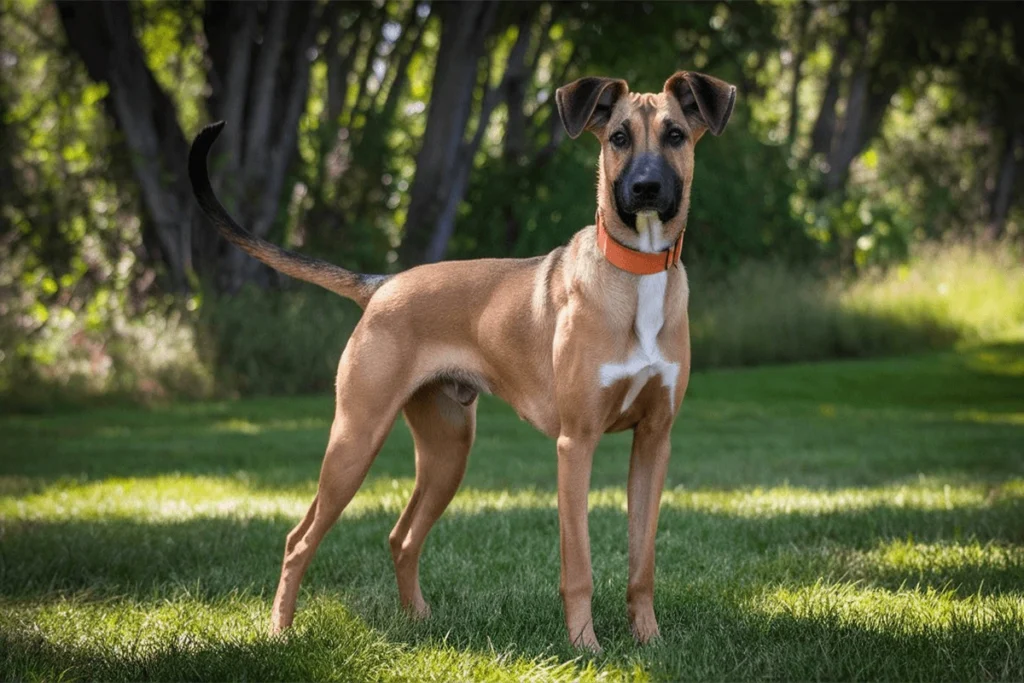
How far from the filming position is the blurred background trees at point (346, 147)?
14.4m

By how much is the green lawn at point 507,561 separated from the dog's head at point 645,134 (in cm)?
158

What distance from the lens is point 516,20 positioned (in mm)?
16734

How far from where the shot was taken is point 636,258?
4445 millimetres

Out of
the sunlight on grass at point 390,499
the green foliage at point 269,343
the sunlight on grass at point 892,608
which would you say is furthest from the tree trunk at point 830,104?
the sunlight on grass at point 892,608

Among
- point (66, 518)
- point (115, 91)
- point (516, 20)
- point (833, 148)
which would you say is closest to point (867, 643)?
point (66, 518)

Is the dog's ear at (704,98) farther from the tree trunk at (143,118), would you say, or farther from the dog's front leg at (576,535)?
the tree trunk at (143,118)

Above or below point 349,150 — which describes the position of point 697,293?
below

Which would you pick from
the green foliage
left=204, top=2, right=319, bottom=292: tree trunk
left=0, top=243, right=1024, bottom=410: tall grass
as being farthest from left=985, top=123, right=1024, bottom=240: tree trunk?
the green foliage

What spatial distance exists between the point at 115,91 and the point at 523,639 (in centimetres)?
1142

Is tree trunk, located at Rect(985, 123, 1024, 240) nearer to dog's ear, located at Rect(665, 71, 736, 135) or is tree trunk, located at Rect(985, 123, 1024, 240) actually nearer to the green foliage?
the green foliage

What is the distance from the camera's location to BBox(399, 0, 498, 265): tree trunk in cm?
1517

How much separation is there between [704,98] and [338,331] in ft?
35.0

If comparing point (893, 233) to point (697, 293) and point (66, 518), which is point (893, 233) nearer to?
point (697, 293)

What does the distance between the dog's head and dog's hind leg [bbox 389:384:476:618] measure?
47.3 inches
